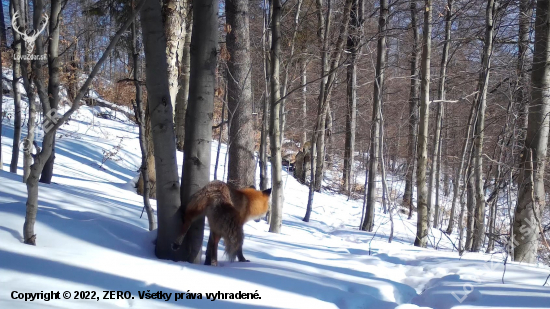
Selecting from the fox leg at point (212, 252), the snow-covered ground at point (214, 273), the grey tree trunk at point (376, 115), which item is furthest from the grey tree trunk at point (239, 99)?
the fox leg at point (212, 252)

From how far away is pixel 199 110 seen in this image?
4.10 m

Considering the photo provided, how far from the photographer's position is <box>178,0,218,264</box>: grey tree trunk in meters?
4.09

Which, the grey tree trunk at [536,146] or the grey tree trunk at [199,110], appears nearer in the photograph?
the grey tree trunk at [199,110]

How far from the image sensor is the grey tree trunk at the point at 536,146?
281 inches

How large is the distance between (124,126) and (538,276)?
1674 centimetres

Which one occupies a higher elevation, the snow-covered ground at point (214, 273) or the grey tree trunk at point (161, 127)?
the grey tree trunk at point (161, 127)

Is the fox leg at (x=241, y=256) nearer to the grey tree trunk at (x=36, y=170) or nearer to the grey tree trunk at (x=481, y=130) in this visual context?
the grey tree trunk at (x=36, y=170)

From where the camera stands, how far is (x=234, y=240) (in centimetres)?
422

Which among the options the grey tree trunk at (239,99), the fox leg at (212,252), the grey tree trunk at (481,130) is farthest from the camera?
the grey tree trunk at (481,130)

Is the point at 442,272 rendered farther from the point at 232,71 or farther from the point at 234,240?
the point at 232,71

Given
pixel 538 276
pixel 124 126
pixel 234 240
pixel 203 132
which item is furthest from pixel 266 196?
pixel 124 126

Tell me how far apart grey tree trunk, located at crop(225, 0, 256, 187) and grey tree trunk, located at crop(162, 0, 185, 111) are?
111 centimetres

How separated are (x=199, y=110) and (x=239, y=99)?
13.0ft

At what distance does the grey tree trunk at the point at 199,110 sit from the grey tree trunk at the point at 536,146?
5.61 m
